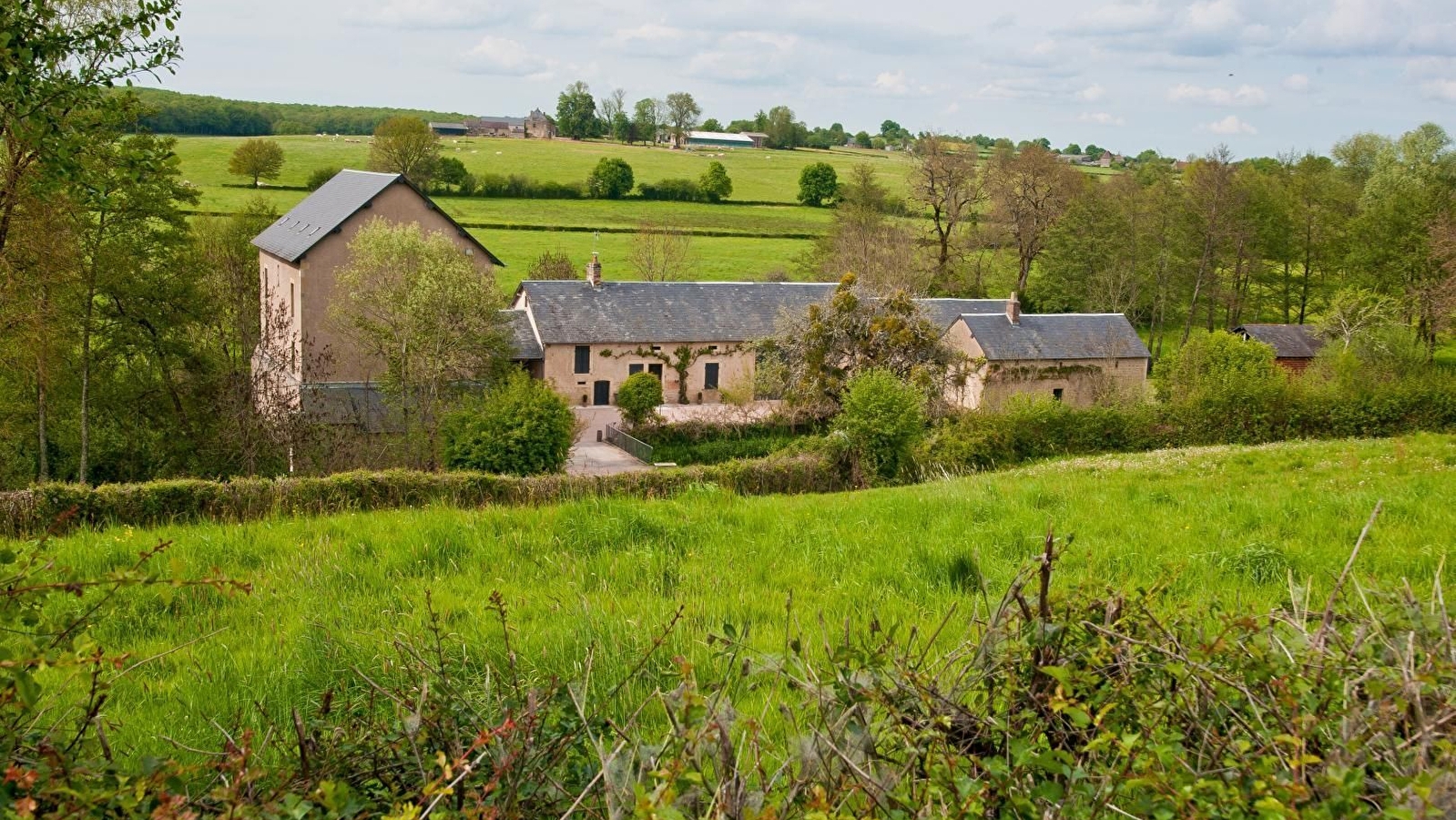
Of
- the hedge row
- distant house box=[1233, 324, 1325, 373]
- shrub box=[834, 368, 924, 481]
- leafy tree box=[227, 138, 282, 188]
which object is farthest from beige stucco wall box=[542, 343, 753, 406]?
leafy tree box=[227, 138, 282, 188]

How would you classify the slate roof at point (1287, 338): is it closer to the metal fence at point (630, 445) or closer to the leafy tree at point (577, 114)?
the metal fence at point (630, 445)

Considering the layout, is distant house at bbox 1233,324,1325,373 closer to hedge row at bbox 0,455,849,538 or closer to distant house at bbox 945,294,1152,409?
distant house at bbox 945,294,1152,409

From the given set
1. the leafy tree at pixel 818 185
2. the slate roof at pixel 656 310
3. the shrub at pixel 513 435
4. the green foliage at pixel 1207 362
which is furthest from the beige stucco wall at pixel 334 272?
the leafy tree at pixel 818 185

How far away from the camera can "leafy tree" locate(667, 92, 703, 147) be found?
456 ft

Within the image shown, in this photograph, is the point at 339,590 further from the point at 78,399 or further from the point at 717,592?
the point at 78,399

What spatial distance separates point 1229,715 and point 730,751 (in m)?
1.43

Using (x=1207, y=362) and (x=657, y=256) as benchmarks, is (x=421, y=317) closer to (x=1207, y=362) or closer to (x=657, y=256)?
(x=1207, y=362)

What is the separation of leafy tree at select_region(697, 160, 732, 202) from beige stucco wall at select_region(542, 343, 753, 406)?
56.1 metres

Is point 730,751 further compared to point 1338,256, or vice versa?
point 1338,256

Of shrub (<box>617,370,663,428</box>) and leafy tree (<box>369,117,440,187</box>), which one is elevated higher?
leafy tree (<box>369,117,440,187</box>)

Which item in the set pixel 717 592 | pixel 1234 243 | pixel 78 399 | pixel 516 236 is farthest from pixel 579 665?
pixel 516 236

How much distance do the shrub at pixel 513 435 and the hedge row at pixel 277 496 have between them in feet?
32.0

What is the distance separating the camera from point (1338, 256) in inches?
2336

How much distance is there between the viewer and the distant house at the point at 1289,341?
5222cm
